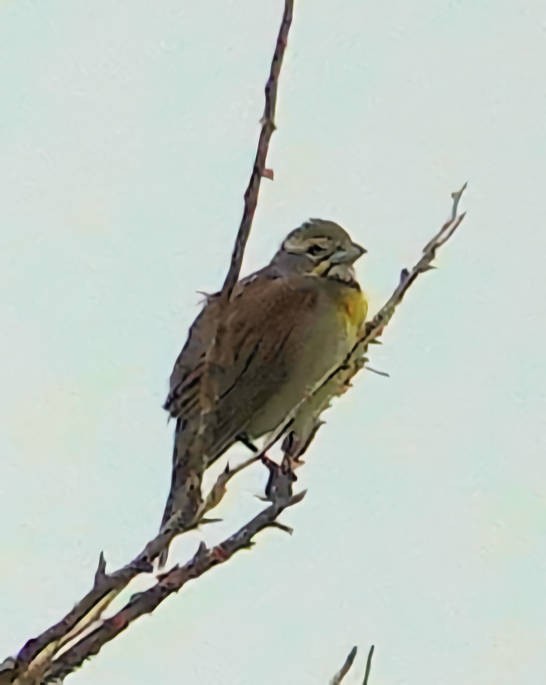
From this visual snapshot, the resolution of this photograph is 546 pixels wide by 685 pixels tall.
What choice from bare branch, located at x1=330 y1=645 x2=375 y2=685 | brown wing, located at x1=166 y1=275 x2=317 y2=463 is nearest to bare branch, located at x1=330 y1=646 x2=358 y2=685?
bare branch, located at x1=330 y1=645 x2=375 y2=685

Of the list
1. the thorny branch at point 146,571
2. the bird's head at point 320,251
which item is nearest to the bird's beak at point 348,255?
the bird's head at point 320,251

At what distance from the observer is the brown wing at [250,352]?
17.7 ft

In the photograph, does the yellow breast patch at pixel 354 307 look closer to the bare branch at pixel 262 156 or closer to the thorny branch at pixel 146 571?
the thorny branch at pixel 146 571

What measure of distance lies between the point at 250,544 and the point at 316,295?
178 inches

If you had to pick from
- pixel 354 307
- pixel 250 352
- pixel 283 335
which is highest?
pixel 354 307

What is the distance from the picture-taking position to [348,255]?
7293 mm

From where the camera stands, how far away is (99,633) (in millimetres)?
2141

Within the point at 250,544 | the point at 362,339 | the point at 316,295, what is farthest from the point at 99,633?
the point at 316,295

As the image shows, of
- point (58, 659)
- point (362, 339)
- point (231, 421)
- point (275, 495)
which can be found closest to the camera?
point (58, 659)

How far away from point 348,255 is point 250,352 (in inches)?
46.5

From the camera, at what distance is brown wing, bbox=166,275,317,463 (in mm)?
5391

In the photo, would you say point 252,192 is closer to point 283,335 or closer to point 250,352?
point 250,352

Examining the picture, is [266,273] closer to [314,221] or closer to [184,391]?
[314,221]

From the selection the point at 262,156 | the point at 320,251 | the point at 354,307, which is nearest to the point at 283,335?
the point at 354,307
